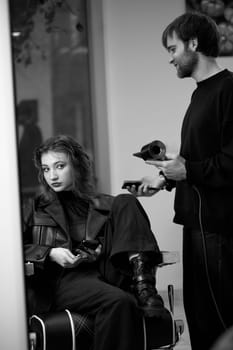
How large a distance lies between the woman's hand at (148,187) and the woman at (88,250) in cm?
3

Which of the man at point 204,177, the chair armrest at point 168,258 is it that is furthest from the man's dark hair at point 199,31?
the chair armrest at point 168,258

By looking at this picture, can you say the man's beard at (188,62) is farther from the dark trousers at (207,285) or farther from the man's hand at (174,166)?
the dark trousers at (207,285)

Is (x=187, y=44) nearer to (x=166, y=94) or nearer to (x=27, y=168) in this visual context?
(x=166, y=94)

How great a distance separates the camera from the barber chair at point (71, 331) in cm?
135

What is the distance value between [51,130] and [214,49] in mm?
546

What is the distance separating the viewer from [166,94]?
1845 mm

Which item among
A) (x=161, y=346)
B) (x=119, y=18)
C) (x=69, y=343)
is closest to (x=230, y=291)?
(x=161, y=346)

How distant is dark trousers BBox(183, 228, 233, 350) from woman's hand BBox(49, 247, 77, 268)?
1.17 ft

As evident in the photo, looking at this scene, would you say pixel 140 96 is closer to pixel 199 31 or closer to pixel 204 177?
pixel 199 31

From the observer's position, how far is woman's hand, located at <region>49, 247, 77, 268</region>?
1.45 m

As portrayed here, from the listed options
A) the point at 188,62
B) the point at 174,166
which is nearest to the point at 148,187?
the point at 174,166

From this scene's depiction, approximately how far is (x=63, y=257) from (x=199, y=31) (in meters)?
0.75

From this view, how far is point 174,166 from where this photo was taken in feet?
4.79

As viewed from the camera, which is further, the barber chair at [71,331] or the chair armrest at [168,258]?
the chair armrest at [168,258]
